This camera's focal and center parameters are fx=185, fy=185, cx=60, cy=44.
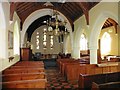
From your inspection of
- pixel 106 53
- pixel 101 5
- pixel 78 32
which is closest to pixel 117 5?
pixel 101 5

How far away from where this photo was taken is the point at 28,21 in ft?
36.9

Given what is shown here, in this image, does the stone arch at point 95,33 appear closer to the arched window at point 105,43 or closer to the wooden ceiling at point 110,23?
the wooden ceiling at point 110,23

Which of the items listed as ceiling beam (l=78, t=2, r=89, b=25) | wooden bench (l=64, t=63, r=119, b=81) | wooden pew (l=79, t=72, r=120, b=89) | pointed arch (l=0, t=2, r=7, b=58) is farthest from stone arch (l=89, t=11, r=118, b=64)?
pointed arch (l=0, t=2, r=7, b=58)

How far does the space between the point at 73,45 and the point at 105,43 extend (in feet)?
12.9

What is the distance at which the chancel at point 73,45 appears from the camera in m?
4.40

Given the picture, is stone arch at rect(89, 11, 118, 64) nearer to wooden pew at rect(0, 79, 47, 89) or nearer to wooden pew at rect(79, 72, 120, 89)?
wooden pew at rect(79, 72, 120, 89)

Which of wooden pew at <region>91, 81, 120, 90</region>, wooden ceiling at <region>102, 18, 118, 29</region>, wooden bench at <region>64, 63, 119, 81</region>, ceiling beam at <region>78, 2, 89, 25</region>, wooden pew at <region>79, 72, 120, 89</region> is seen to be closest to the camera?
Result: wooden pew at <region>91, 81, 120, 90</region>

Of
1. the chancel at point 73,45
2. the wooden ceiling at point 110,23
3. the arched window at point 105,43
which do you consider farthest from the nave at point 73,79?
the arched window at point 105,43

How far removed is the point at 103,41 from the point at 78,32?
4.51 metres

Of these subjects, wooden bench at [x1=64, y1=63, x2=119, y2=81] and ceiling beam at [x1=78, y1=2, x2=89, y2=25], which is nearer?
wooden bench at [x1=64, y1=63, x2=119, y2=81]

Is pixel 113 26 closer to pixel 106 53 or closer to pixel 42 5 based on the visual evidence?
pixel 106 53

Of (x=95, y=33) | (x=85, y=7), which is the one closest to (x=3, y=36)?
(x=85, y=7)

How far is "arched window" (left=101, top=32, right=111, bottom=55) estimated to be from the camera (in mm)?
13861

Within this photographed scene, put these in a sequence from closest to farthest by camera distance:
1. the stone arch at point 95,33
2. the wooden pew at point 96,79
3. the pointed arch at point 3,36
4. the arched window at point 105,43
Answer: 1. the wooden pew at point 96,79
2. the pointed arch at point 3,36
3. the stone arch at point 95,33
4. the arched window at point 105,43
